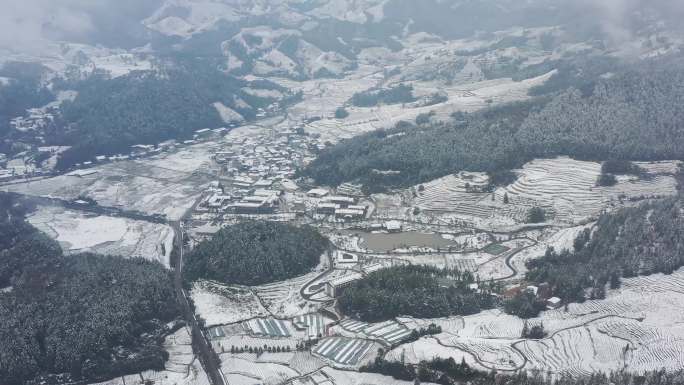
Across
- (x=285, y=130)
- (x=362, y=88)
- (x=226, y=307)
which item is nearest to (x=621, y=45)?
(x=362, y=88)

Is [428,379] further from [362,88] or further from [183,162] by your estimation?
[362,88]

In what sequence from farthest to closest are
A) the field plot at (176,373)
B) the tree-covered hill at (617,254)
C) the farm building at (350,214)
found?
the farm building at (350,214)
the tree-covered hill at (617,254)
the field plot at (176,373)

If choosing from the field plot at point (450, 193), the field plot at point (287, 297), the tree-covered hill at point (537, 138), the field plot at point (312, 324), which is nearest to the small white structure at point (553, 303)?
the field plot at point (312, 324)

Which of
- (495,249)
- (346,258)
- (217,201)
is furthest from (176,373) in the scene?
(217,201)

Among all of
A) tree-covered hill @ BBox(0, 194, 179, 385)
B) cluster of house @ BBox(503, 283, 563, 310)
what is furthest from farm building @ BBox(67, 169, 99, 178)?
cluster of house @ BBox(503, 283, 563, 310)

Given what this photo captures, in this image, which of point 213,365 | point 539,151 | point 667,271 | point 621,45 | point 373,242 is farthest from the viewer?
point 621,45

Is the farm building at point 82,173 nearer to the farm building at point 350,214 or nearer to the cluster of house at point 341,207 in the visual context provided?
the cluster of house at point 341,207

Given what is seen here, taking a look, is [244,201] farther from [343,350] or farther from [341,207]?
[343,350]
